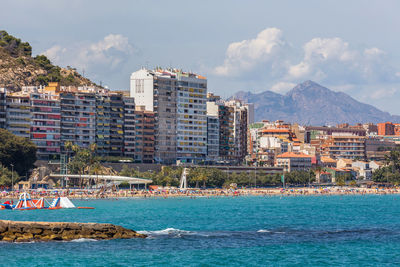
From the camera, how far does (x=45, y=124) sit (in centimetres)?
18738

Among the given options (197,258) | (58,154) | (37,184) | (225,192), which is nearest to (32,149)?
(37,184)

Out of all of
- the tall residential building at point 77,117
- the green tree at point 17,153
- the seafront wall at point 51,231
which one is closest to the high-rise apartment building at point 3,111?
the green tree at point 17,153

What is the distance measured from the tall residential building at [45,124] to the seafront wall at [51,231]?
121063 mm

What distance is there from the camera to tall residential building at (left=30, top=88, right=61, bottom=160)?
18575 cm

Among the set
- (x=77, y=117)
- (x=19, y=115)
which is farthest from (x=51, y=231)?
(x=77, y=117)

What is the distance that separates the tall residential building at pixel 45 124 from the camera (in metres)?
186

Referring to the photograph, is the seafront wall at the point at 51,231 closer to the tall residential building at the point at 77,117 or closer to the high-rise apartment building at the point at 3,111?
the high-rise apartment building at the point at 3,111

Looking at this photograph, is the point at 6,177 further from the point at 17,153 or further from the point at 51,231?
the point at 51,231

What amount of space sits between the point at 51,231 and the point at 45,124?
407 ft

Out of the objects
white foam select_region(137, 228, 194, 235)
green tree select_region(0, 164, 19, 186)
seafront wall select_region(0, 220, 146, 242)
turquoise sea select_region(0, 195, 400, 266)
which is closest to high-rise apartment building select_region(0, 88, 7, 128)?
green tree select_region(0, 164, 19, 186)

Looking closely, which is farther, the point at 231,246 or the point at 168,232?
the point at 168,232

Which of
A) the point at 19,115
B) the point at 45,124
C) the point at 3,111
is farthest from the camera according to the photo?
the point at 45,124

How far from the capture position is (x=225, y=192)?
625 feet

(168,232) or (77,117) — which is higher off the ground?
(77,117)
